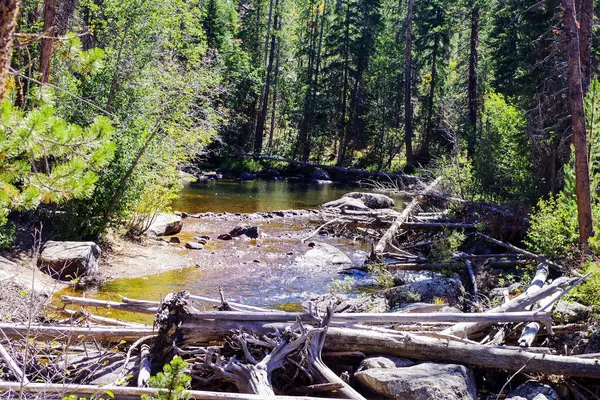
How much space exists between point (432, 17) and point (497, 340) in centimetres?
3470

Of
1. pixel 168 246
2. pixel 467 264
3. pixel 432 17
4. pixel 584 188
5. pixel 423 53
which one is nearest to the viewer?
pixel 584 188

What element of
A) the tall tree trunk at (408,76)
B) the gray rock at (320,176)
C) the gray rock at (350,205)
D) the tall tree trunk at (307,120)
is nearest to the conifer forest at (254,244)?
the gray rock at (350,205)

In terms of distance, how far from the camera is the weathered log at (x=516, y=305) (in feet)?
21.3

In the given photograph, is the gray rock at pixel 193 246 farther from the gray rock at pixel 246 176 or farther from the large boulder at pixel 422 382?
the gray rock at pixel 246 176

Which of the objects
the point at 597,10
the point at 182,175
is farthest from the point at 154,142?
the point at 597,10

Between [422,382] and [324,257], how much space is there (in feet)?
29.3

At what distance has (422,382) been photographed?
17.3 feet

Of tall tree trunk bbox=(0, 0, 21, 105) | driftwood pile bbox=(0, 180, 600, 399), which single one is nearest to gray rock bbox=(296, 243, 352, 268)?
driftwood pile bbox=(0, 180, 600, 399)

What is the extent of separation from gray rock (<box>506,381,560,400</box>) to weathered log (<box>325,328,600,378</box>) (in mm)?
168

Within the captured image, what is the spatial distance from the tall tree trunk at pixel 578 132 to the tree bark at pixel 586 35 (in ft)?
7.50

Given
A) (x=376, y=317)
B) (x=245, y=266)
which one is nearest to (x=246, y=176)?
(x=245, y=266)

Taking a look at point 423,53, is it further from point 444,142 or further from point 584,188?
point 584,188

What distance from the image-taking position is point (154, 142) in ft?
44.1

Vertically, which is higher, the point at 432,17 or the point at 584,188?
the point at 432,17
